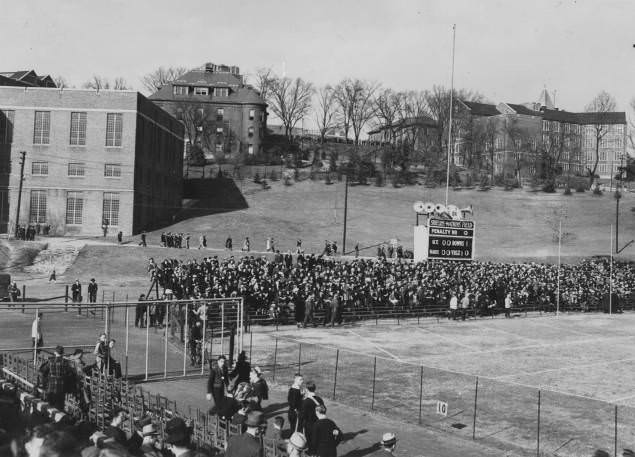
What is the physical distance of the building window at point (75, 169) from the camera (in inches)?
2756

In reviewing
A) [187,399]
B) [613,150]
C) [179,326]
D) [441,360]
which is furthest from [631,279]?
[613,150]

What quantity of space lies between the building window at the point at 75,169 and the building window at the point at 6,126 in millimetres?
6445

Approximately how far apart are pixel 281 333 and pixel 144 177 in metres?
46.9

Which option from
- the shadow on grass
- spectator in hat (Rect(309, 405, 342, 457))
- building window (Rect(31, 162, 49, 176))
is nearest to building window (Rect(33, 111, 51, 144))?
building window (Rect(31, 162, 49, 176))

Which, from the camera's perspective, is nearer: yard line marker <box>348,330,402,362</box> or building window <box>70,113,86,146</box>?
yard line marker <box>348,330,402,362</box>

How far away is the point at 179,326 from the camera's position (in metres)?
26.8

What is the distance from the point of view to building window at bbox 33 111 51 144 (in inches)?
2761

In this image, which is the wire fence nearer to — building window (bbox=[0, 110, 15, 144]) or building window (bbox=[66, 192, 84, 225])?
building window (bbox=[66, 192, 84, 225])

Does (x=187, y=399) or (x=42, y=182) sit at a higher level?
(x=42, y=182)

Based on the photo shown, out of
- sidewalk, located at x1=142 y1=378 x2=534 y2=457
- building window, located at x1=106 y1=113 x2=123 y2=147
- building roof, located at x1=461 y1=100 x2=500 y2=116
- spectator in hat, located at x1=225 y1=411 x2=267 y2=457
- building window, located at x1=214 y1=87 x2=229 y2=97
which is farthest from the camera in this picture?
building roof, located at x1=461 y1=100 x2=500 y2=116

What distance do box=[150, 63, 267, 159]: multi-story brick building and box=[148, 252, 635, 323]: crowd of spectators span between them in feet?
247

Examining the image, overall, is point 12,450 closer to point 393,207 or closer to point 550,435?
point 550,435

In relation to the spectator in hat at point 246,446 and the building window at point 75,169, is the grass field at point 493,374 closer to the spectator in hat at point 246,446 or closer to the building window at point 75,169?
the spectator in hat at point 246,446

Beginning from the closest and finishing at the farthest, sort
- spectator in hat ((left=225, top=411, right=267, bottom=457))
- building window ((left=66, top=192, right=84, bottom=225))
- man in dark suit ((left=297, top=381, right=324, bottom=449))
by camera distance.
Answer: spectator in hat ((left=225, top=411, right=267, bottom=457)), man in dark suit ((left=297, top=381, right=324, bottom=449)), building window ((left=66, top=192, right=84, bottom=225))
